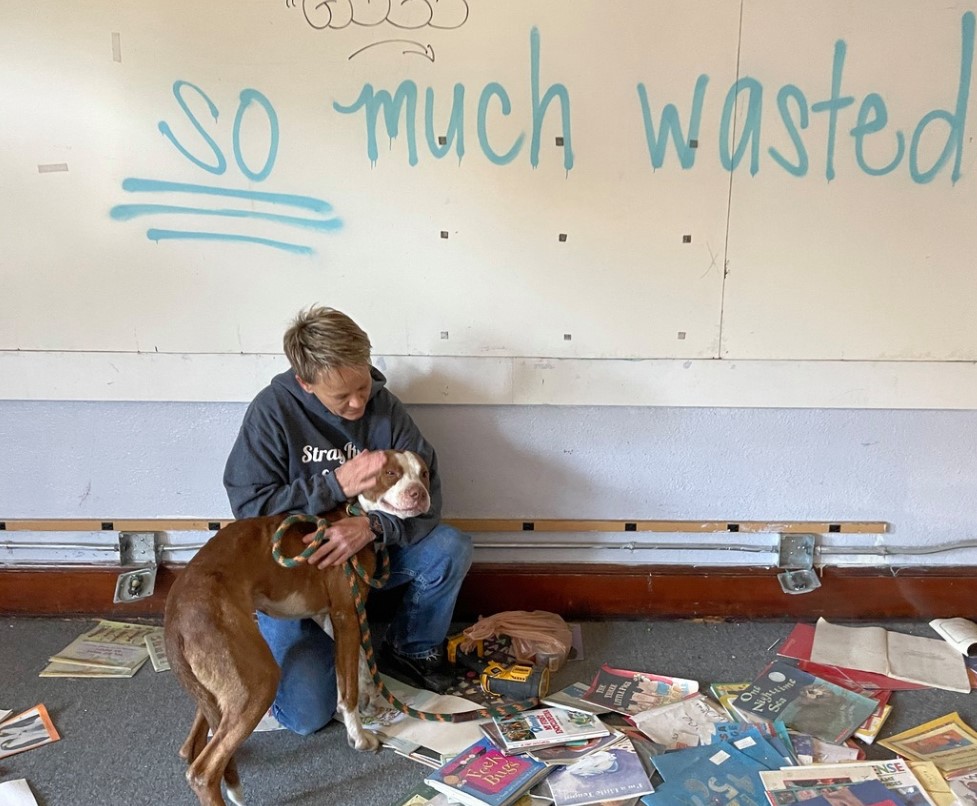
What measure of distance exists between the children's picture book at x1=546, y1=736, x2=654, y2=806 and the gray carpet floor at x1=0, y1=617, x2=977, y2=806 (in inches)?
11.4

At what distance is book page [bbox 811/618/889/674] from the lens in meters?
2.00

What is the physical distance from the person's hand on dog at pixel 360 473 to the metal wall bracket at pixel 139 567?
79cm

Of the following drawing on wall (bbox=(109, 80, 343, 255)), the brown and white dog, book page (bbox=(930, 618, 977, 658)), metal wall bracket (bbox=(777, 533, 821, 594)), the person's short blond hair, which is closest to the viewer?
the brown and white dog

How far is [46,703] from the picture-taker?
6.16 ft

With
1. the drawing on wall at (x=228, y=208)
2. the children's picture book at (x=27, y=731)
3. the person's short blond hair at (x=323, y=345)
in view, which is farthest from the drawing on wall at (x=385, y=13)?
the children's picture book at (x=27, y=731)

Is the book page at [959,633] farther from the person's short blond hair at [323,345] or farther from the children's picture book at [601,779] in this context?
the person's short blond hair at [323,345]

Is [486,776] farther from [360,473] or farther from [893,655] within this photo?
[893,655]

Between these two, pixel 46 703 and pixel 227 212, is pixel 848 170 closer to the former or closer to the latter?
pixel 227 212

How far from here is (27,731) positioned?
70.1 inches

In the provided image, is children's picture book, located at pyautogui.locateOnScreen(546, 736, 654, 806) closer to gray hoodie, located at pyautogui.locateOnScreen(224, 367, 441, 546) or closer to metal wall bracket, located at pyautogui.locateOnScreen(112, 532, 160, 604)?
gray hoodie, located at pyautogui.locateOnScreen(224, 367, 441, 546)

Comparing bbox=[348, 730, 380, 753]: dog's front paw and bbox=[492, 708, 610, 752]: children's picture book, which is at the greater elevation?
bbox=[492, 708, 610, 752]: children's picture book

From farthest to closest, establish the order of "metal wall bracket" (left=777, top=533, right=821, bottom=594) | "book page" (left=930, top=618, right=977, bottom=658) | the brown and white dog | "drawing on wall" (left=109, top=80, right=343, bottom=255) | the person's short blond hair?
"metal wall bracket" (left=777, top=533, right=821, bottom=594) < "book page" (left=930, top=618, right=977, bottom=658) < "drawing on wall" (left=109, top=80, right=343, bottom=255) < the person's short blond hair < the brown and white dog

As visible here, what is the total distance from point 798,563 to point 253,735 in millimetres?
1475

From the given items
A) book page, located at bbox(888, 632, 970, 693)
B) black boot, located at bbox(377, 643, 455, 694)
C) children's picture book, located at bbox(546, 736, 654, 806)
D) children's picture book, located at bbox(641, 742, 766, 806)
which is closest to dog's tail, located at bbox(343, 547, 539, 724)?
black boot, located at bbox(377, 643, 455, 694)
